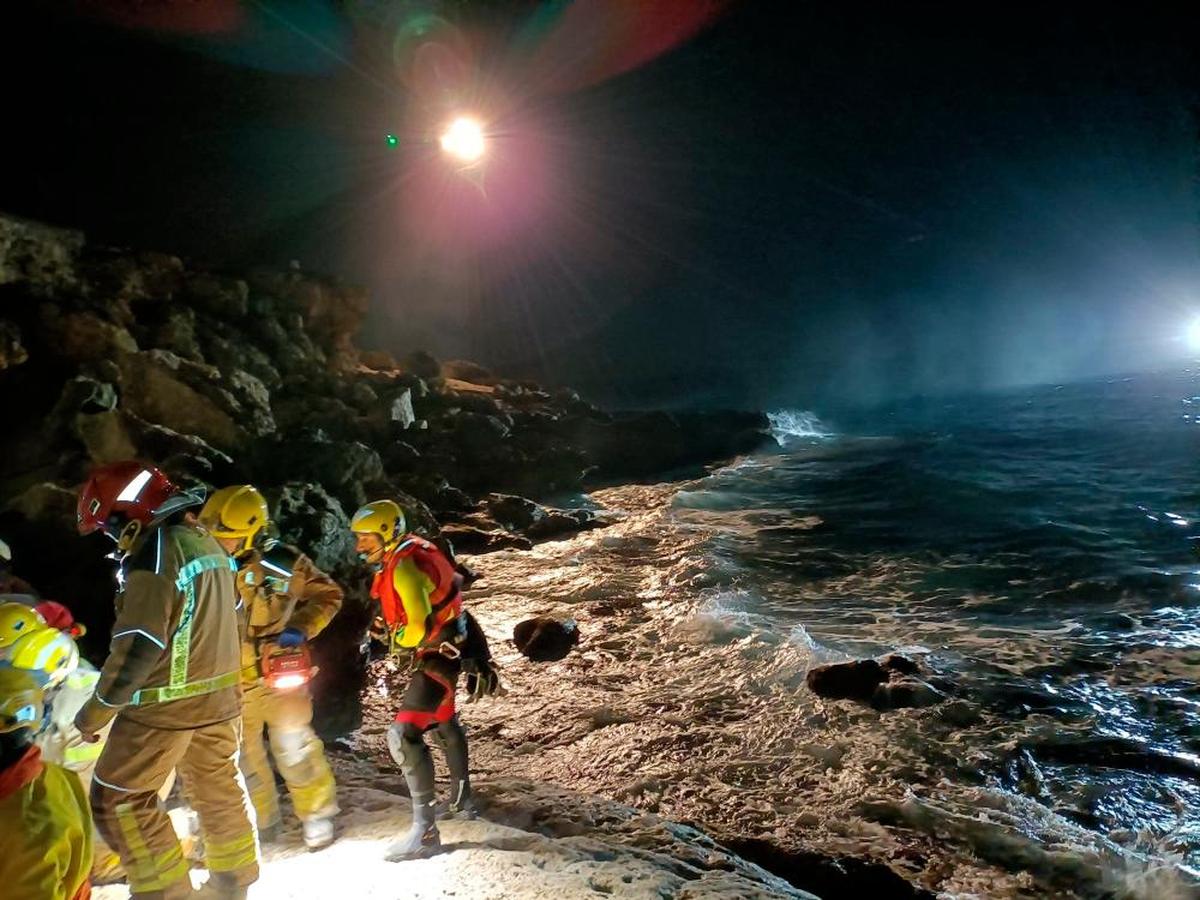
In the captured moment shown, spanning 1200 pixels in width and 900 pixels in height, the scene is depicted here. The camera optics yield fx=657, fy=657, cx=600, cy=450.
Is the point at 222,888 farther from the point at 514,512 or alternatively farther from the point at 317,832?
the point at 514,512

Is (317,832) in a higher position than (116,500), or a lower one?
lower

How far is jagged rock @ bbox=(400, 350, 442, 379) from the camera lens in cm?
3362

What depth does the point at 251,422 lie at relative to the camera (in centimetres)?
1504

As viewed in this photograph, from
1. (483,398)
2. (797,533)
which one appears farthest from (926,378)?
(797,533)

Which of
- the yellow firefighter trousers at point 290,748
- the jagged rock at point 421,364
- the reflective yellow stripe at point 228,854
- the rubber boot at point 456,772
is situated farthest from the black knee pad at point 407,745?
the jagged rock at point 421,364

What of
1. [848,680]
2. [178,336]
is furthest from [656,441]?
[848,680]

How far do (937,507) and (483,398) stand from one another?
21060 millimetres

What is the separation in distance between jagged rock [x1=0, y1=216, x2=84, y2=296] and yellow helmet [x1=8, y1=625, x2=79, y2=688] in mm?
16355

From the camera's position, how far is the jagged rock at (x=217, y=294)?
792 inches

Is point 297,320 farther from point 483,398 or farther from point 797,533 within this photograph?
point 797,533

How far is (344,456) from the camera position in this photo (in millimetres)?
12016

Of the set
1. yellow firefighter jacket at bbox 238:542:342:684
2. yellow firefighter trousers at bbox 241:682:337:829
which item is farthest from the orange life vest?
yellow firefighter trousers at bbox 241:682:337:829

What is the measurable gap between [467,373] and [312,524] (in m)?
35.0

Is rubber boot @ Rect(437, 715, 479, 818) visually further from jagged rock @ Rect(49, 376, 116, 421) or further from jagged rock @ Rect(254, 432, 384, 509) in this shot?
jagged rock @ Rect(49, 376, 116, 421)
